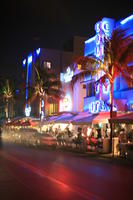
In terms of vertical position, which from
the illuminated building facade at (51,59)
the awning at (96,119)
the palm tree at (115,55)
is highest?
the illuminated building facade at (51,59)

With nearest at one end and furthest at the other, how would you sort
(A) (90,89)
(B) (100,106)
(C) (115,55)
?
(C) (115,55)
(B) (100,106)
(A) (90,89)

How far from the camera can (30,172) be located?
1277 cm

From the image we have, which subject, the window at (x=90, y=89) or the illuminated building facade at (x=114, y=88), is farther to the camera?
the window at (x=90, y=89)

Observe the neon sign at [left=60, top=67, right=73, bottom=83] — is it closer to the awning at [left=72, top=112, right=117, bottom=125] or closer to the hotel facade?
the hotel facade

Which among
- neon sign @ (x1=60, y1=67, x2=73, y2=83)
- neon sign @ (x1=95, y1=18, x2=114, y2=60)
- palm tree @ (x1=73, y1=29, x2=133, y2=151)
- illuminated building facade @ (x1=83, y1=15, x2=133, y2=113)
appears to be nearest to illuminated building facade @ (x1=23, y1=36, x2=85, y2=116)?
neon sign @ (x1=60, y1=67, x2=73, y2=83)

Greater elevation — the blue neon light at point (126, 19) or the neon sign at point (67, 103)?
the blue neon light at point (126, 19)

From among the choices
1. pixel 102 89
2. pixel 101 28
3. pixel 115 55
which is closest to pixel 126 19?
pixel 101 28

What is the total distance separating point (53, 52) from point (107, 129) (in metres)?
26.2

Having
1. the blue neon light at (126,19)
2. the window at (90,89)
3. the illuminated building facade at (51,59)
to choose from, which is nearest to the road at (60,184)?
the blue neon light at (126,19)

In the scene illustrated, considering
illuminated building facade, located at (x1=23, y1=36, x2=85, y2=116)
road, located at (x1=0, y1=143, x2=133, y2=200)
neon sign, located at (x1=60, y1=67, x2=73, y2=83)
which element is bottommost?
road, located at (x1=0, y1=143, x2=133, y2=200)

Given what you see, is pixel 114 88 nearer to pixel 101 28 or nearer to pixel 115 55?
pixel 101 28

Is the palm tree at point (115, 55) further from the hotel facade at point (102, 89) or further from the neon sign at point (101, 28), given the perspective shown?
the neon sign at point (101, 28)

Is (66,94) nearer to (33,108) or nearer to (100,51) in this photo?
(100,51)

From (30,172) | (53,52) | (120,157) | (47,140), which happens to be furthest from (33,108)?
(30,172)
